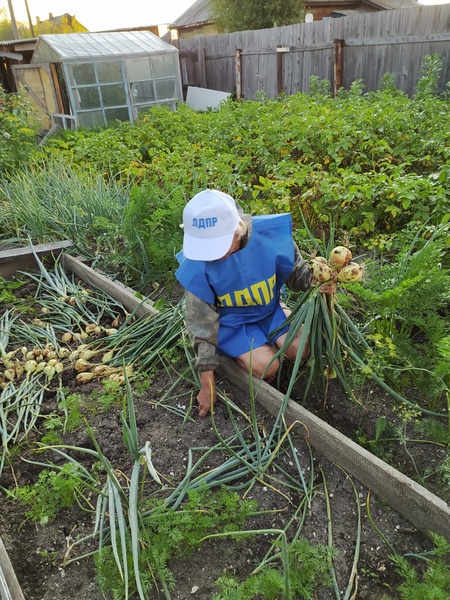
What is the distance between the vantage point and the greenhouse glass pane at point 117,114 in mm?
10203

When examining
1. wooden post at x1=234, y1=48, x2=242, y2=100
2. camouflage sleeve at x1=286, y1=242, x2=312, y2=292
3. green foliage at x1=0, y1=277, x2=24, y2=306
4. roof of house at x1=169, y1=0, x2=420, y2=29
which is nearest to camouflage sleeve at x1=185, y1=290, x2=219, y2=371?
camouflage sleeve at x1=286, y1=242, x2=312, y2=292

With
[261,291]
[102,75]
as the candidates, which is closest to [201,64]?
[102,75]

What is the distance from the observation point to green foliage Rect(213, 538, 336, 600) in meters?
1.38

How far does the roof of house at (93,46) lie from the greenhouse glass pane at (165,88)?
631 mm

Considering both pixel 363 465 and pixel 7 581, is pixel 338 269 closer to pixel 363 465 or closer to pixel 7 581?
pixel 363 465

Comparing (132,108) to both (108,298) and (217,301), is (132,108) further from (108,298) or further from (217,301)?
(217,301)

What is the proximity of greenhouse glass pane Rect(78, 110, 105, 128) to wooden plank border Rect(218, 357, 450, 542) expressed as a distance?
9.38 metres

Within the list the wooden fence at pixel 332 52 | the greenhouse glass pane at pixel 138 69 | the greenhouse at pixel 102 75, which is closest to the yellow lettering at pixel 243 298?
the wooden fence at pixel 332 52

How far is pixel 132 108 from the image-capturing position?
34.0ft

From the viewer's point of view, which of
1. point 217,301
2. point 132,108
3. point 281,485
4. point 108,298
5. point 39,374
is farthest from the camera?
point 132,108

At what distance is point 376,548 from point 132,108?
1045cm

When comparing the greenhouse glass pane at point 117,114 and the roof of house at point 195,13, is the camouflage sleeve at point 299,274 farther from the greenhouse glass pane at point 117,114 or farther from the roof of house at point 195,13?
the roof of house at point 195,13

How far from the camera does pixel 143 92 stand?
34.5 ft

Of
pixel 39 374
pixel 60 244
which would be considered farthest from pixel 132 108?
pixel 39 374
